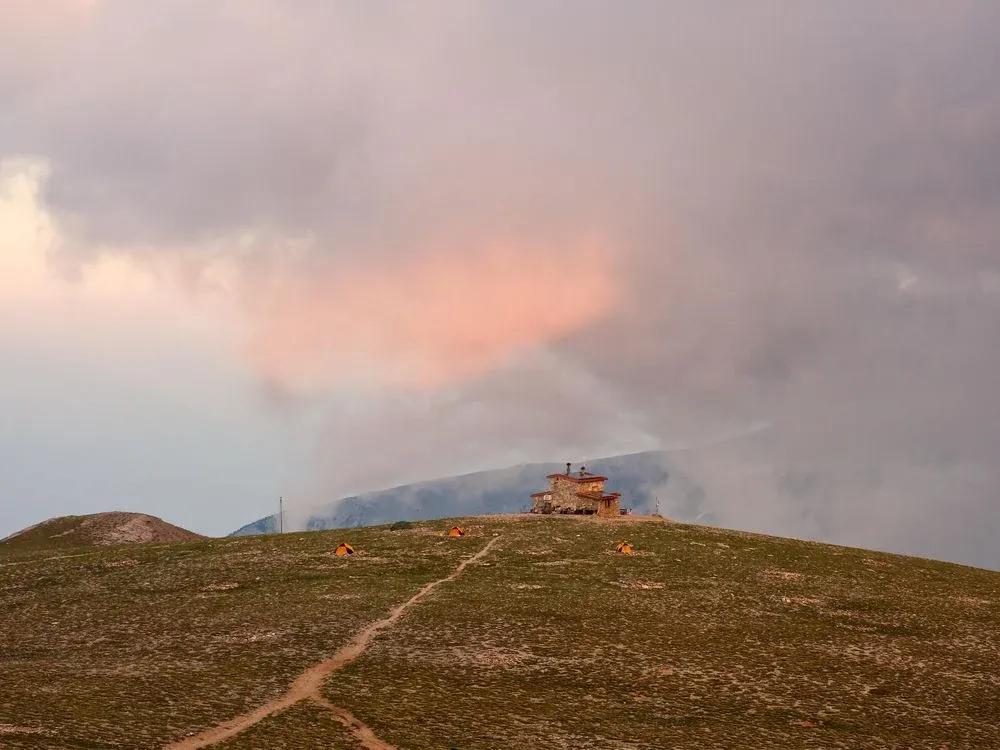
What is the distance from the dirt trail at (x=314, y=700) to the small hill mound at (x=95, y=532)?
65.5 metres

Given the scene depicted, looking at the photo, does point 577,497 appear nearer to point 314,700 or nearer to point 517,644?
point 517,644

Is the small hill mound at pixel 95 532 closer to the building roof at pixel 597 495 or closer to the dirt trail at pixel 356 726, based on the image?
the building roof at pixel 597 495

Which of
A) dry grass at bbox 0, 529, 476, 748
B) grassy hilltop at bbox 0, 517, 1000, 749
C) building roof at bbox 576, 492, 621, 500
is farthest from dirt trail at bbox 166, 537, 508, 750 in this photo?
building roof at bbox 576, 492, 621, 500

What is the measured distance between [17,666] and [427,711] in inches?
968

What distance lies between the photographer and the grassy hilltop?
35.2 meters

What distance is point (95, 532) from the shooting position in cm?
10981

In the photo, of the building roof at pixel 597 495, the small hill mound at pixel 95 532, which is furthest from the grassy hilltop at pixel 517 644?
the small hill mound at pixel 95 532

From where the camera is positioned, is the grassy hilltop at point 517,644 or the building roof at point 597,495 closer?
the grassy hilltop at point 517,644

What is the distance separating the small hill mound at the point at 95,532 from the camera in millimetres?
106250

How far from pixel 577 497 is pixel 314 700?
65768 millimetres

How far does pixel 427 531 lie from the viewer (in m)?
86.6

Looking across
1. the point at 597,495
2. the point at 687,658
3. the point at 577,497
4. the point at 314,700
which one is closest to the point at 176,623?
the point at 314,700

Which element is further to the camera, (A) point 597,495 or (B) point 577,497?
(B) point 577,497

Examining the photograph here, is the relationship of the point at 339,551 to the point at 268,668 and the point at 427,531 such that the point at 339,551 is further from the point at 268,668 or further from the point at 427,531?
the point at 268,668
